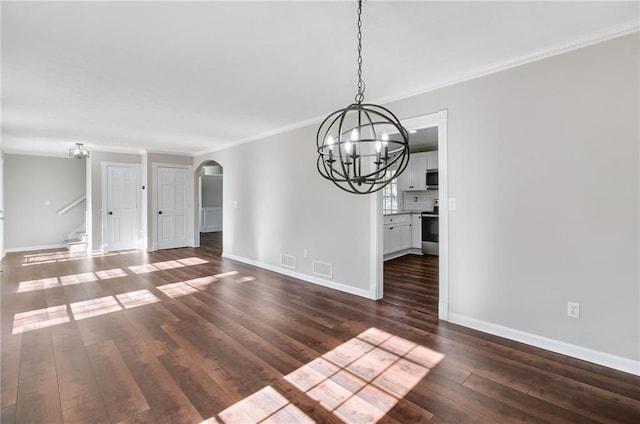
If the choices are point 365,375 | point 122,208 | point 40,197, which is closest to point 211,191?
point 122,208

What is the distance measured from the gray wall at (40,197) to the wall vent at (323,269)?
7.31 meters

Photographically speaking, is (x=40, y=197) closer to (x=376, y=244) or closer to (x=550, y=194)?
(x=376, y=244)

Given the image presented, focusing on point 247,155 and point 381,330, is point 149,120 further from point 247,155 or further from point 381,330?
point 381,330

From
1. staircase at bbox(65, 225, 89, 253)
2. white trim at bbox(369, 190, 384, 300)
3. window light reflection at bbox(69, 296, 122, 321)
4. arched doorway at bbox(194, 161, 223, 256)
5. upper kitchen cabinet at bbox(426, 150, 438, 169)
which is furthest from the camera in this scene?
arched doorway at bbox(194, 161, 223, 256)

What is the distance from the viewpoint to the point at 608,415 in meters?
1.77

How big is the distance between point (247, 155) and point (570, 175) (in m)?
5.06

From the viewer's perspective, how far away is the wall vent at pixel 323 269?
14.6ft

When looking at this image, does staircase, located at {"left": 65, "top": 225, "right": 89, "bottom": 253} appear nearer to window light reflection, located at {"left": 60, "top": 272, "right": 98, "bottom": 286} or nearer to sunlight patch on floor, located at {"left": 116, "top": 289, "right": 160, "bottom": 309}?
window light reflection, located at {"left": 60, "top": 272, "right": 98, "bottom": 286}

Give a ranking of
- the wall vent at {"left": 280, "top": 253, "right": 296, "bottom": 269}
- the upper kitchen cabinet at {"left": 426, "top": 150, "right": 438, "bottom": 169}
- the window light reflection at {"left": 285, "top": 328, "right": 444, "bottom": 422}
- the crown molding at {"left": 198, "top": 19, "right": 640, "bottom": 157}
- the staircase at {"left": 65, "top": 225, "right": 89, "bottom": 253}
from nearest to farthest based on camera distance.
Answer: the window light reflection at {"left": 285, "top": 328, "right": 444, "bottom": 422}, the crown molding at {"left": 198, "top": 19, "right": 640, "bottom": 157}, the wall vent at {"left": 280, "top": 253, "right": 296, "bottom": 269}, the upper kitchen cabinet at {"left": 426, "top": 150, "right": 438, "bottom": 169}, the staircase at {"left": 65, "top": 225, "right": 89, "bottom": 253}

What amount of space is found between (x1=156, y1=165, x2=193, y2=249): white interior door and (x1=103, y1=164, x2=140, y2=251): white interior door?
25.8 inches

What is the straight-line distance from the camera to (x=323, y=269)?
4.54 meters

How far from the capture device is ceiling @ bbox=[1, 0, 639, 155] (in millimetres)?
1959

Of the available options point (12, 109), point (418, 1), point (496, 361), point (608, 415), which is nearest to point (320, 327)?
point (496, 361)

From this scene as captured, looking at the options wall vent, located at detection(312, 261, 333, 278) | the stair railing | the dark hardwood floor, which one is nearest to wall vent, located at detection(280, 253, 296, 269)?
wall vent, located at detection(312, 261, 333, 278)
